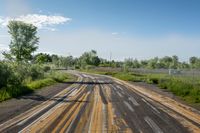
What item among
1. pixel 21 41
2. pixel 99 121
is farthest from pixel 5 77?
pixel 21 41

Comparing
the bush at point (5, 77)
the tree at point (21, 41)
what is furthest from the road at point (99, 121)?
the tree at point (21, 41)

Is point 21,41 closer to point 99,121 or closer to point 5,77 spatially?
point 5,77

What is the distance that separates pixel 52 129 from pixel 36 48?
70.6 metres

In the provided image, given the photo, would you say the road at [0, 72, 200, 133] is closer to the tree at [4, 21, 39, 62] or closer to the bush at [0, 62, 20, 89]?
the bush at [0, 62, 20, 89]

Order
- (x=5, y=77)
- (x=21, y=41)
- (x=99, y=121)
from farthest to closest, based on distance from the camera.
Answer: (x=21, y=41) → (x=5, y=77) → (x=99, y=121)

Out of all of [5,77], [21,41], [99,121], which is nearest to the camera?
[99,121]

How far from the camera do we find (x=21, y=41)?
3044 inches

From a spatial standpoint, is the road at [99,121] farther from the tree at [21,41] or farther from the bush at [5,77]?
the tree at [21,41]

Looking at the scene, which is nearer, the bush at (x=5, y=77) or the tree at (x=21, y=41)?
the bush at (x=5, y=77)

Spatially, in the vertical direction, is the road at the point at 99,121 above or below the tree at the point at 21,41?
below

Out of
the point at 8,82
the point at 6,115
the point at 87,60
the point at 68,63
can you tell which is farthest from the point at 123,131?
the point at 68,63

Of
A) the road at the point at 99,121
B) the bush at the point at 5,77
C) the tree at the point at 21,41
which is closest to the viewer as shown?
the road at the point at 99,121

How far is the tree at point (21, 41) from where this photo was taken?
252ft

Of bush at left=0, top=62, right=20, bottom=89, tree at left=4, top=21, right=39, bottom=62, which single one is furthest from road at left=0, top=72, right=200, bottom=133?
tree at left=4, top=21, right=39, bottom=62
